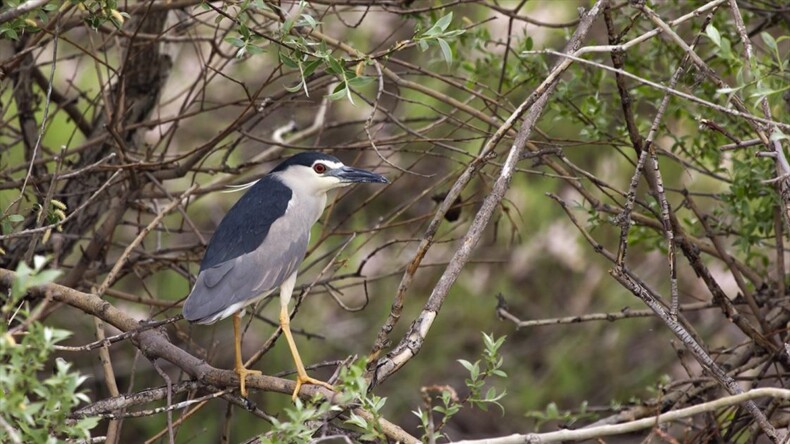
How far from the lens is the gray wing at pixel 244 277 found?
2773mm

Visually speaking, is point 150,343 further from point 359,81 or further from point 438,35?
point 438,35

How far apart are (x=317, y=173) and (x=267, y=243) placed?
0.31m

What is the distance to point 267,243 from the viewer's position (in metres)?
3.05

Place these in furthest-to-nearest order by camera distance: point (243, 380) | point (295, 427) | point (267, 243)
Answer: point (267, 243) → point (243, 380) → point (295, 427)

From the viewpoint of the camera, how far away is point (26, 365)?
172cm

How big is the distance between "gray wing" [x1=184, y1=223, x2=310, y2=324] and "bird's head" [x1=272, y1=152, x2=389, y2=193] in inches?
7.2

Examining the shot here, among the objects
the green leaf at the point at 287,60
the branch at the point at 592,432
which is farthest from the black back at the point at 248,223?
the branch at the point at 592,432

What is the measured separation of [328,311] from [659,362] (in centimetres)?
188

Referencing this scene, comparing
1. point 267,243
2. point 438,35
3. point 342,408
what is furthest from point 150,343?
point 438,35

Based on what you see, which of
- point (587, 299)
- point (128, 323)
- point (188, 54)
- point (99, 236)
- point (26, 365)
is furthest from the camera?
point (188, 54)

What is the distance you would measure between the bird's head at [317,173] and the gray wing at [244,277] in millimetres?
182

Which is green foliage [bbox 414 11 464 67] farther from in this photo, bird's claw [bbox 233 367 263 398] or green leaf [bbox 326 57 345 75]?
bird's claw [bbox 233 367 263 398]

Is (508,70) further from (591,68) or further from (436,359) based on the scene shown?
(436,359)

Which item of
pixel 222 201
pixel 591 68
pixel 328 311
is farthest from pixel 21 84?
pixel 328 311
